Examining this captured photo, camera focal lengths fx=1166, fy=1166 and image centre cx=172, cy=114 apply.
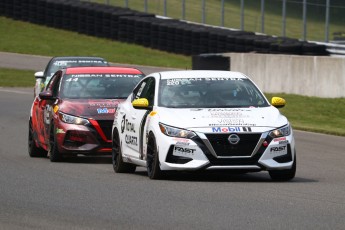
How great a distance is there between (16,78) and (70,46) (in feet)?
26.8

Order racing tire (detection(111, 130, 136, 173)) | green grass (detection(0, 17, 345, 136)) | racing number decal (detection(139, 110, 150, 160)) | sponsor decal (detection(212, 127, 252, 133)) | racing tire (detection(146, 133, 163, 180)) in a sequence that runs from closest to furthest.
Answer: sponsor decal (detection(212, 127, 252, 133)) → racing tire (detection(146, 133, 163, 180)) → racing number decal (detection(139, 110, 150, 160)) → racing tire (detection(111, 130, 136, 173)) → green grass (detection(0, 17, 345, 136))

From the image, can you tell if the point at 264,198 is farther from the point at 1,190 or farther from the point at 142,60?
the point at 142,60

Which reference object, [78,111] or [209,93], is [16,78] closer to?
[78,111]

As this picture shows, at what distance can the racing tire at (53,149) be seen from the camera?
16828 millimetres

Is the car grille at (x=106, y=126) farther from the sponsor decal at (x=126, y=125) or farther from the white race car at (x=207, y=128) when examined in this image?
the white race car at (x=207, y=128)

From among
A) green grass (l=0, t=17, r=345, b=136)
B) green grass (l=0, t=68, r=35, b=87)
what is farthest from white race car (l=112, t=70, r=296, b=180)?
green grass (l=0, t=68, r=35, b=87)

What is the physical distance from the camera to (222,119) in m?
13.1

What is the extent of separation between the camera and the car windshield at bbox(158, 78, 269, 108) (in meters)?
A: 13.9

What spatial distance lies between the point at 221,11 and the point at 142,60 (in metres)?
3.71

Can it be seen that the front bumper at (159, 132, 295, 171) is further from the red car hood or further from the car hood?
the red car hood

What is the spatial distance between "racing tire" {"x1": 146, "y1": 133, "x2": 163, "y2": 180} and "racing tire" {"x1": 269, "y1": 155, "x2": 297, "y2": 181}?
1309mm

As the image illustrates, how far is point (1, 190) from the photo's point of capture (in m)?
12.4

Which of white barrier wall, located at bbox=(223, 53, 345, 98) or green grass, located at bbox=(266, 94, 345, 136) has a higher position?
white barrier wall, located at bbox=(223, 53, 345, 98)

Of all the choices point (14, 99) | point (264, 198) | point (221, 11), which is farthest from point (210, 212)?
point (221, 11)
